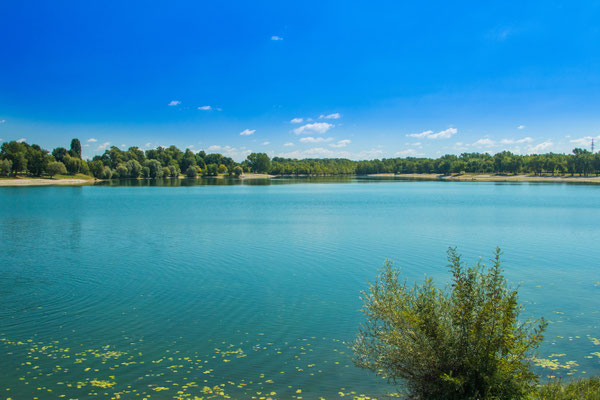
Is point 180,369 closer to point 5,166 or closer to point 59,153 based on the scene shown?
point 5,166

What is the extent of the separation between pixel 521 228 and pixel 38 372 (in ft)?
115

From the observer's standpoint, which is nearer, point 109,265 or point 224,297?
point 224,297

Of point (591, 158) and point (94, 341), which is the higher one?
point (591, 158)

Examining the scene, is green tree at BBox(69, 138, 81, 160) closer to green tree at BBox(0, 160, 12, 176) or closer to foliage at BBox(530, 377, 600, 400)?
green tree at BBox(0, 160, 12, 176)

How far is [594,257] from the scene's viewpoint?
22562mm

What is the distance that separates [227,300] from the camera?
15109mm

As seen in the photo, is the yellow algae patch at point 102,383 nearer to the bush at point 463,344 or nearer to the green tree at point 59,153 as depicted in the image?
the bush at point 463,344

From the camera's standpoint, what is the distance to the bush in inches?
257

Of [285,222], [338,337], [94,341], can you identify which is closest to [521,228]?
[285,222]

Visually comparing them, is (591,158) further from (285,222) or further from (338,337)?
(338,337)

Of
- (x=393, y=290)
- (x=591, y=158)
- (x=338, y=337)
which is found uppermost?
(x=591, y=158)

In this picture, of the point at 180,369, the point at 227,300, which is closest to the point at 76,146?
the point at 227,300

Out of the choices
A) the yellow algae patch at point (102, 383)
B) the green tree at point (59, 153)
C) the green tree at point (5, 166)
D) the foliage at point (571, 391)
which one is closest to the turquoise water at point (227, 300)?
the yellow algae patch at point (102, 383)

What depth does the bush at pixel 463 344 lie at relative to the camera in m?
6.53
